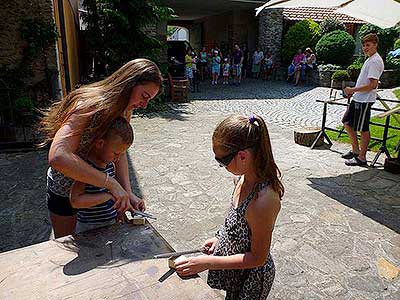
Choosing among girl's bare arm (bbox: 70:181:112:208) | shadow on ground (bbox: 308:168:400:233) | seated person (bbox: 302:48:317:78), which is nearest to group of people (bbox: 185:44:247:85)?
seated person (bbox: 302:48:317:78)

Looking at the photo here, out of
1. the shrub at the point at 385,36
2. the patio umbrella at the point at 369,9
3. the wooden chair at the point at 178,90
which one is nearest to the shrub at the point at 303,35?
the shrub at the point at 385,36

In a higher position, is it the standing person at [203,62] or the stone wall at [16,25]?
the stone wall at [16,25]

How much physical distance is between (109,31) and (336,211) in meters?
8.33

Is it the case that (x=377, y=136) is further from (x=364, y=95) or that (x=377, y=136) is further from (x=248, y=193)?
(x=248, y=193)

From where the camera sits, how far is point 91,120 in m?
1.57

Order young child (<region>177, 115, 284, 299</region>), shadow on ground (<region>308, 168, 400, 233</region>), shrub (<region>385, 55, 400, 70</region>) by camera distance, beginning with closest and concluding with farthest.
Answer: young child (<region>177, 115, 284, 299</region>)
shadow on ground (<region>308, 168, 400, 233</region>)
shrub (<region>385, 55, 400, 70</region>)

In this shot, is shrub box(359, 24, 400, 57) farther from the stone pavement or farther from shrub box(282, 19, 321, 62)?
the stone pavement

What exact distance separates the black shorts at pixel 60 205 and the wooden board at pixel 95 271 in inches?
13.1

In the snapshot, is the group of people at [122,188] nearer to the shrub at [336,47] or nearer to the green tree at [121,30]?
the green tree at [121,30]

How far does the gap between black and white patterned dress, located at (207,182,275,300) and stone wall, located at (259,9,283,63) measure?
16.4 meters

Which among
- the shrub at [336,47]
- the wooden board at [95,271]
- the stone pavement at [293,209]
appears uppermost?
the shrub at [336,47]

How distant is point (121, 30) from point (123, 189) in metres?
8.94

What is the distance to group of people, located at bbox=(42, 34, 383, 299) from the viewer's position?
1.41 metres

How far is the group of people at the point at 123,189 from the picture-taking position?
4.63 feet
